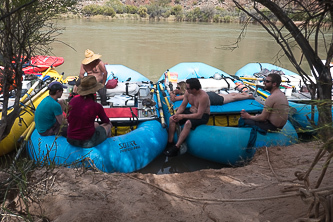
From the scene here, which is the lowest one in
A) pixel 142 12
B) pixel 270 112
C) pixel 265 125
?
pixel 265 125

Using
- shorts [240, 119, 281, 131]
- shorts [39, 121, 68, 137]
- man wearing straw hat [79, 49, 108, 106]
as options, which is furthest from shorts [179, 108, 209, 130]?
man wearing straw hat [79, 49, 108, 106]

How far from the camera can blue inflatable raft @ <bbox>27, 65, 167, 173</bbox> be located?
3494mm

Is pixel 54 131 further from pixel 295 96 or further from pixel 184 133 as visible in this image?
pixel 295 96

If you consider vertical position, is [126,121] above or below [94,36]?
below

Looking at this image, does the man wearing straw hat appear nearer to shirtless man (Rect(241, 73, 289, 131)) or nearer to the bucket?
the bucket

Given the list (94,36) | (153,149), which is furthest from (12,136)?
(94,36)

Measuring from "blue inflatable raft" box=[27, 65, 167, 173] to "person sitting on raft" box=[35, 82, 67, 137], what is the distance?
0.34 feet

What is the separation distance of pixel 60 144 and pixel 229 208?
2.15 m

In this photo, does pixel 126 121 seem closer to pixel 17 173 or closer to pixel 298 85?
pixel 17 173

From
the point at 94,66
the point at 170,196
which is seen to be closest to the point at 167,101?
the point at 94,66

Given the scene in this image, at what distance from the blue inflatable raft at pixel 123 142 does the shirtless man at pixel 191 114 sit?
0.55 ft

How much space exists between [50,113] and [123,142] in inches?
37.3

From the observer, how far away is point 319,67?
86.0 inches

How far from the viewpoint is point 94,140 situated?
3562 millimetres
